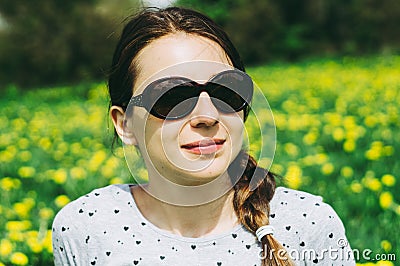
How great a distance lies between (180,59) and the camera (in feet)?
6.12

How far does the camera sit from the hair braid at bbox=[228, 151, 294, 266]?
1877mm

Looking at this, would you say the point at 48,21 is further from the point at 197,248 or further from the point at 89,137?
the point at 197,248

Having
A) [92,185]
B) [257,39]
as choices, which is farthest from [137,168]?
[257,39]

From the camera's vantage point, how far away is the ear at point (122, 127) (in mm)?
2080

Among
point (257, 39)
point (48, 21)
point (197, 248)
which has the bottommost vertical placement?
point (257, 39)

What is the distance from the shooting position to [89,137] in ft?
20.8

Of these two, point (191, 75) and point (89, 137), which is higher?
point (191, 75)

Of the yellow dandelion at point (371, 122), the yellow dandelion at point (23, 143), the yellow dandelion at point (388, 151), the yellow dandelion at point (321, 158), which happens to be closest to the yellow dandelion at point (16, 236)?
the yellow dandelion at point (321, 158)

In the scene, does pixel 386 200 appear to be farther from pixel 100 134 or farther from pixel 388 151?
pixel 100 134

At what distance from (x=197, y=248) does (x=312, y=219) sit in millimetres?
360

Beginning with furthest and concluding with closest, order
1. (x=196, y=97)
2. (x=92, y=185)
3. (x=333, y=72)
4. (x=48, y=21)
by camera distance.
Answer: (x=48, y=21) → (x=333, y=72) → (x=92, y=185) → (x=196, y=97)

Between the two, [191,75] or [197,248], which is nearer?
[191,75]

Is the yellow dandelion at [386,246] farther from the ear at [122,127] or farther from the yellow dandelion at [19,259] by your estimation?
the yellow dandelion at [19,259]

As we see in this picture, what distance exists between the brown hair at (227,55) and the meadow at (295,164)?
384 mm
